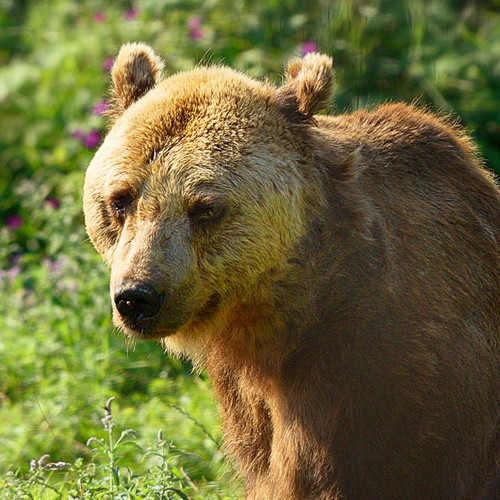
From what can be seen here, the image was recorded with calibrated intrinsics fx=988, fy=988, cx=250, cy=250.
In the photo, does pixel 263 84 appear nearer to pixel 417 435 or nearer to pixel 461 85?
pixel 417 435

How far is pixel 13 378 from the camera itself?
6.05 m

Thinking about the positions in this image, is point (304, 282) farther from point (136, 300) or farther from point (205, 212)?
point (136, 300)

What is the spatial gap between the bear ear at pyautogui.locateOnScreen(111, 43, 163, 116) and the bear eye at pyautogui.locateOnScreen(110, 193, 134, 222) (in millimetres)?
539

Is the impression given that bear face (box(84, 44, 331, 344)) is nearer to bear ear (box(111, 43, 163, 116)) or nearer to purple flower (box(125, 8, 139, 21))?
bear ear (box(111, 43, 163, 116))

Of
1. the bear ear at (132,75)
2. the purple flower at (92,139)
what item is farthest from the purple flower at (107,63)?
the bear ear at (132,75)

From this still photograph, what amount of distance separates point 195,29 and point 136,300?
475cm

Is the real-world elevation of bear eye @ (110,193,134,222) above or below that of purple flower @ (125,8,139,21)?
above

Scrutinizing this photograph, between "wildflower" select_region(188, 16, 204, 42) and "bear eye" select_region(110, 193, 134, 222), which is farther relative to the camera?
"wildflower" select_region(188, 16, 204, 42)

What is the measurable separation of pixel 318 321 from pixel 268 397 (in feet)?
1.28

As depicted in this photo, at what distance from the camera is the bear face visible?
340 cm

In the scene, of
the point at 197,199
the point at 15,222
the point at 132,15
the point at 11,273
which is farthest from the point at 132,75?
the point at 132,15

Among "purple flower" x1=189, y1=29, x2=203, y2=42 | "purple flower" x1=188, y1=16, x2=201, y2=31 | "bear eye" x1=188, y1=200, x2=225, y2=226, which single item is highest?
"bear eye" x1=188, y1=200, x2=225, y2=226

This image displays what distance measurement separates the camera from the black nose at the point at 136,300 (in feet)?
10.9

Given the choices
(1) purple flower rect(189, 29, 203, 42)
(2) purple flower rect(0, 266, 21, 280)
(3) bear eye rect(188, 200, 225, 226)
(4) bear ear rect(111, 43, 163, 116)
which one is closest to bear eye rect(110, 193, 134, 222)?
(3) bear eye rect(188, 200, 225, 226)
